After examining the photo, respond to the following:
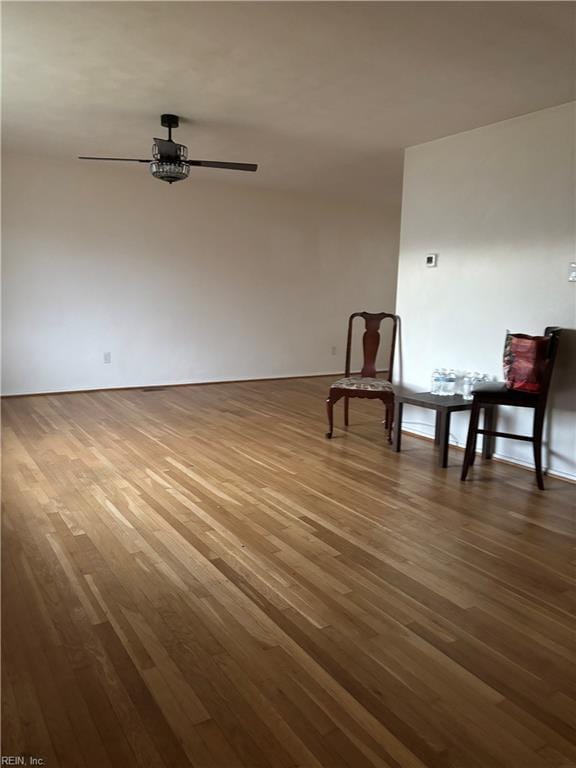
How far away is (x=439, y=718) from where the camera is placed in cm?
166

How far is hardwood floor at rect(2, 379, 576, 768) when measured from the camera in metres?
1.58

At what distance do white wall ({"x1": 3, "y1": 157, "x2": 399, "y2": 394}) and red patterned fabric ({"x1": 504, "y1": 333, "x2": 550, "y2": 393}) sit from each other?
4347 millimetres

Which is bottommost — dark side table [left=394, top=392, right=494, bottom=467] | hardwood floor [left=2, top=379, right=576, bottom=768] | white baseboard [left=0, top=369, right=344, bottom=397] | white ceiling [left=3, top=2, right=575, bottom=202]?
hardwood floor [left=2, top=379, right=576, bottom=768]

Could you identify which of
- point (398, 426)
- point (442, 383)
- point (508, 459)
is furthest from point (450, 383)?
point (508, 459)

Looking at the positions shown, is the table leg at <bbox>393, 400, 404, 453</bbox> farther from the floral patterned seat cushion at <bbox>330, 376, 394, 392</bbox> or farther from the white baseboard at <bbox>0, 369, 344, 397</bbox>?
the white baseboard at <bbox>0, 369, 344, 397</bbox>

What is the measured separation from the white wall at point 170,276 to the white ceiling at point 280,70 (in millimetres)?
1154

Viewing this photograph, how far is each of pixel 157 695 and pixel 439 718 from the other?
843 mm

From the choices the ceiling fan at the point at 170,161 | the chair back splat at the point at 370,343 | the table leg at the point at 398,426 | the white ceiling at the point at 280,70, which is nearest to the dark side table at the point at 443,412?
the table leg at the point at 398,426

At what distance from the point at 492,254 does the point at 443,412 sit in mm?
1284

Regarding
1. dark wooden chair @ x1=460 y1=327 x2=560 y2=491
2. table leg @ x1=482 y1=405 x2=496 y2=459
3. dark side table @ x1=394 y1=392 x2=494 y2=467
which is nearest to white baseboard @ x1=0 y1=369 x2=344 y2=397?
dark side table @ x1=394 y1=392 x2=494 y2=467

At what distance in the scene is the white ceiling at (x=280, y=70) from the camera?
2.59 meters

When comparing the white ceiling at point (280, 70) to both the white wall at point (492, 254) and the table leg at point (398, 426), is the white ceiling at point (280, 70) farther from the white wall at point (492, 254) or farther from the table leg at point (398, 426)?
Result: the table leg at point (398, 426)

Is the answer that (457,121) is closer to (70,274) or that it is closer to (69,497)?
(69,497)

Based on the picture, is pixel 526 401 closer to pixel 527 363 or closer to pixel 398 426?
pixel 527 363
